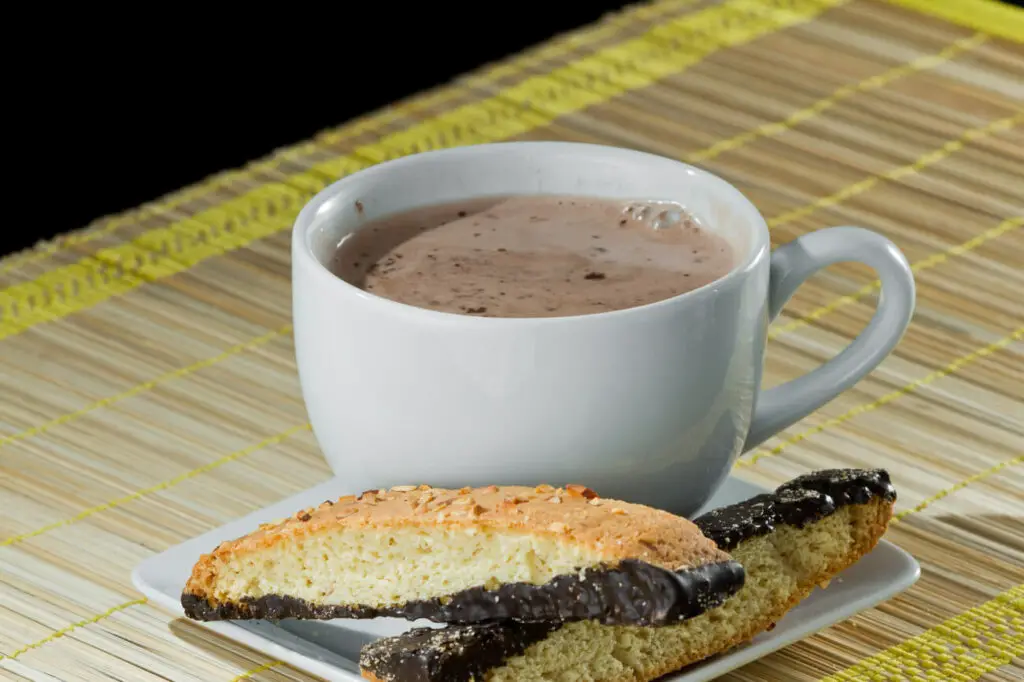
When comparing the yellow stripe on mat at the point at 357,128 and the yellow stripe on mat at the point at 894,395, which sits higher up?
the yellow stripe on mat at the point at 357,128

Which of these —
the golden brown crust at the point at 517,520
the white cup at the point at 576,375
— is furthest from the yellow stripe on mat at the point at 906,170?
the golden brown crust at the point at 517,520

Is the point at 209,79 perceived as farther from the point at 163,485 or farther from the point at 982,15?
the point at 163,485

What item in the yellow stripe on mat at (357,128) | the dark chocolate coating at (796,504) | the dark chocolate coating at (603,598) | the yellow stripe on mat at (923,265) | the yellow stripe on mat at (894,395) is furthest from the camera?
the yellow stripe on mat at (357,128)

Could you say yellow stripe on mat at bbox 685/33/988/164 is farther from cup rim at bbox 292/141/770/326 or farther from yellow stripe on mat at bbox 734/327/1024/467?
cup rim at bbox 292/141/770/326

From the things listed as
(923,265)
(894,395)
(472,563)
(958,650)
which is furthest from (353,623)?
(923,265)

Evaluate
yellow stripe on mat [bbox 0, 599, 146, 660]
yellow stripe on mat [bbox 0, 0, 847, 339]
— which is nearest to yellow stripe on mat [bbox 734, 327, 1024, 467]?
yellow stripe on mat [bbox 0, 599, 146, 660]

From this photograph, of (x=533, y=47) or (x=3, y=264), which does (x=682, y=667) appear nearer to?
(x=3, y=264)

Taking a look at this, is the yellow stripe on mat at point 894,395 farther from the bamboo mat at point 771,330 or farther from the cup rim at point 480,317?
the cup rim at point 480,317
